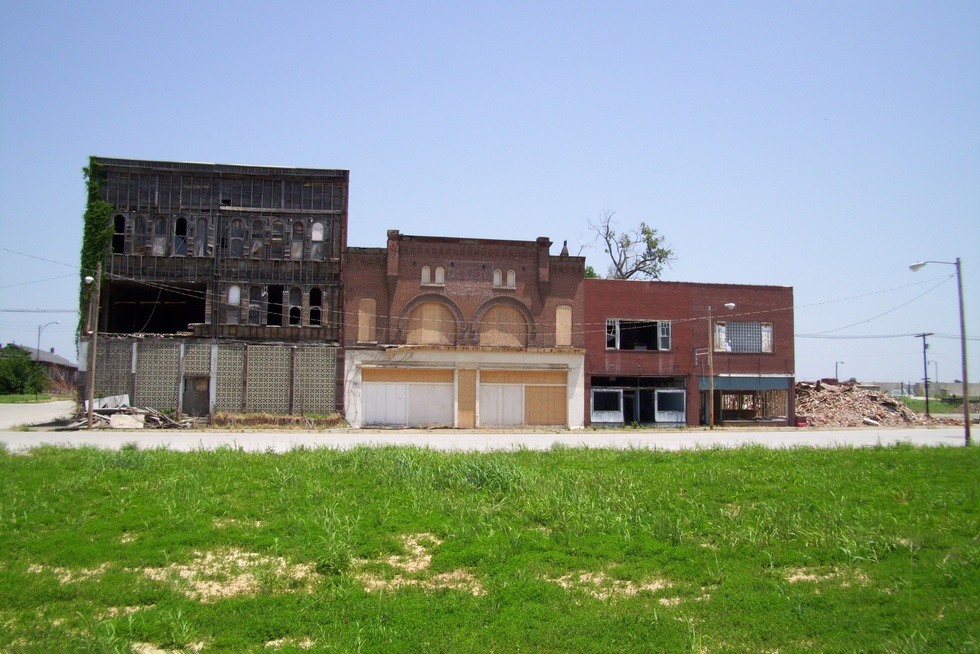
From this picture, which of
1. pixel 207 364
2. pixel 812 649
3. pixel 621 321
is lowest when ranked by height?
pixel 812 649

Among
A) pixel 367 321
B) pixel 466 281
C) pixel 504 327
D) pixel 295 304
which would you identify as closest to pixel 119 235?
pixel 295 304

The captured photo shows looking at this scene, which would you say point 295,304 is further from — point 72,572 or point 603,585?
point 603,585

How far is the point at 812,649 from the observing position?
327 inches

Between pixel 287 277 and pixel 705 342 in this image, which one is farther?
pixel 705 342

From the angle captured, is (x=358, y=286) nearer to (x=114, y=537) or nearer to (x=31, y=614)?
(x=114, y=537)

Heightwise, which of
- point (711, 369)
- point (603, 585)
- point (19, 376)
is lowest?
point (603, 585)

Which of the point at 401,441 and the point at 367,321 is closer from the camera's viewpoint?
the point at 401,441

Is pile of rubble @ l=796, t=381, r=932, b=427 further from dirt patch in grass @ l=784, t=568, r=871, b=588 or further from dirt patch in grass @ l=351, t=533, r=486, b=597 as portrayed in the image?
dirt patch in grass @ l=351, t=533, r=486, b=597

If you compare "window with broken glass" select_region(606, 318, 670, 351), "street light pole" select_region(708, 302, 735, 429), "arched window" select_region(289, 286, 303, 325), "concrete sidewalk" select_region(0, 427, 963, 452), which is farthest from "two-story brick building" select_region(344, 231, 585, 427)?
"street light pole" select_region(708, 302, 735, 429)

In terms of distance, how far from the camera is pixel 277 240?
43656 mm

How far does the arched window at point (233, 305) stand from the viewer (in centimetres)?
4272

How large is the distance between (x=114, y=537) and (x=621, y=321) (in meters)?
37.0

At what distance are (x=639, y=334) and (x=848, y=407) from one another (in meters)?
20.1

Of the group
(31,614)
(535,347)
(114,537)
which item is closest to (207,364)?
(535,347)
